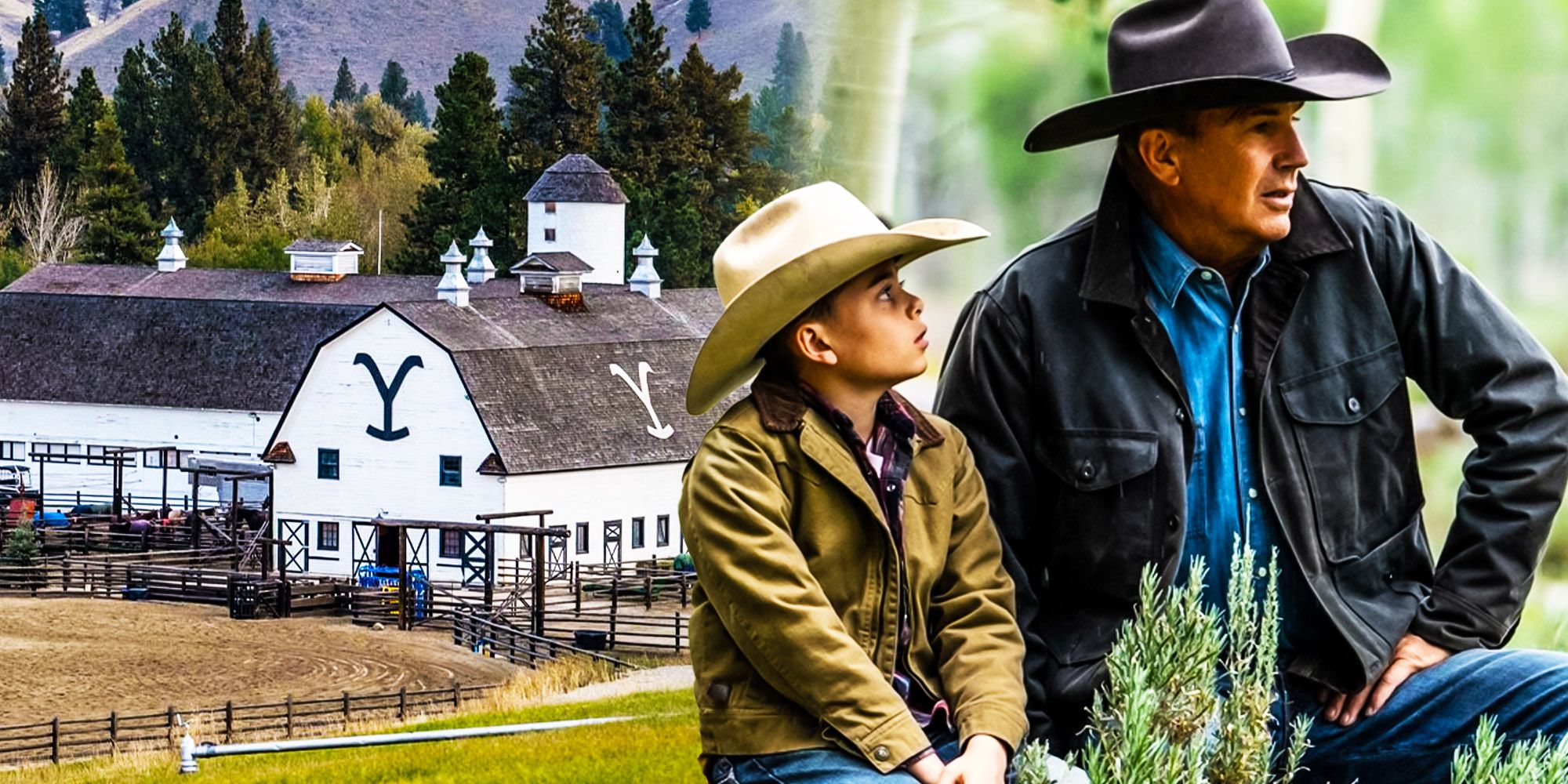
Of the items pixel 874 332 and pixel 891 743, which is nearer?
pixel 891 743

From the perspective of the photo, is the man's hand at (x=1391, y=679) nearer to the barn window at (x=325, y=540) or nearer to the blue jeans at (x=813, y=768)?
the blue jeans at (x=813, y=768)

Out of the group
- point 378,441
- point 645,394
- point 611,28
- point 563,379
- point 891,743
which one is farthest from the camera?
point 611,28

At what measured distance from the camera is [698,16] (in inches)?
5300

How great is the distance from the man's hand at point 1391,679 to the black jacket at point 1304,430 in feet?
0.05

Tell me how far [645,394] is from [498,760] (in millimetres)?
19250

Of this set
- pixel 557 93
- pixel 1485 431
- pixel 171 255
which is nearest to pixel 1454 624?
pixel 1485 431

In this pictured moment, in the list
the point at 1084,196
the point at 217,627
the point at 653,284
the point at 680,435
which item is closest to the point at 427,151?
the point at 653,284

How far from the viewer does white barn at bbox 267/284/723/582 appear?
110ft

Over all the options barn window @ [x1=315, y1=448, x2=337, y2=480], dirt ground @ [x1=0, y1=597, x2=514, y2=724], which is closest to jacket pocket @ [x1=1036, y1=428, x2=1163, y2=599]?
dirt ground @ [x1=0, y1=597, x2=514, y2=724]

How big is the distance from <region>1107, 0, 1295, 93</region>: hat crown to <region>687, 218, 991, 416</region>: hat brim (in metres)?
0.30

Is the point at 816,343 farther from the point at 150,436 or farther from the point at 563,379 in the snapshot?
the point at 150,436

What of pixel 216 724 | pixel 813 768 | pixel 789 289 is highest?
pixel 789 289

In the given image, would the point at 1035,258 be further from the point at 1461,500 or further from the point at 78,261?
the point at 78,261

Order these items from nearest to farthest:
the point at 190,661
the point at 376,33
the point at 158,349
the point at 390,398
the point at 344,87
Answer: the point at 190,661
the point at 390,398
the point at 158,349
the point at 344,87
the point at 376,33
